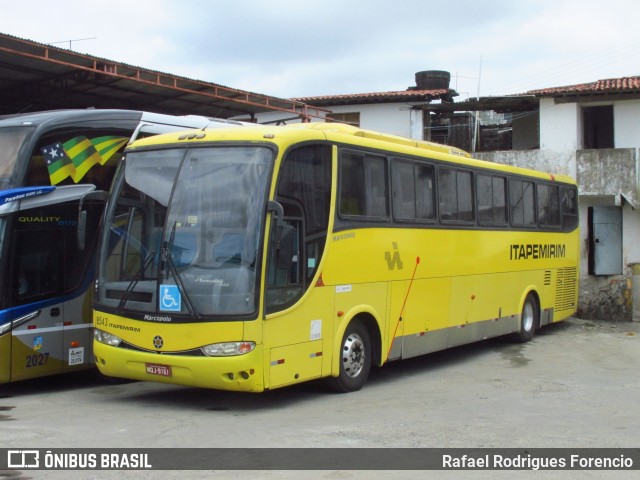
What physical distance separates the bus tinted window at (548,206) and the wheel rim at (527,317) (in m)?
1.81

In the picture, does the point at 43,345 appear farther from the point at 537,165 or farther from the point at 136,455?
the point at 537,165

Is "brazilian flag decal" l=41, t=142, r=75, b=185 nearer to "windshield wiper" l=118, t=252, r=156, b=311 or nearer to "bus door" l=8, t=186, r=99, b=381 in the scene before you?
"bus door" l=8, t=186, r=99, b=381

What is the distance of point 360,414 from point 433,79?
2290 centimetres

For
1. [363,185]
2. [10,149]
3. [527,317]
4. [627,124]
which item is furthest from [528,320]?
[10,149]

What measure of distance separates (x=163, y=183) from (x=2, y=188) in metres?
2.28

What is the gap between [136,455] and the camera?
680cm

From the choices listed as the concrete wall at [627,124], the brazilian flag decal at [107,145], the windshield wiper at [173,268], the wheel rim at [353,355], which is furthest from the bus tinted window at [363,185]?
the concrete wall at [627,124]

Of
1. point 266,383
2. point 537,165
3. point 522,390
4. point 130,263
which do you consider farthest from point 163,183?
point 537,165

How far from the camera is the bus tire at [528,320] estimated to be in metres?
16.1

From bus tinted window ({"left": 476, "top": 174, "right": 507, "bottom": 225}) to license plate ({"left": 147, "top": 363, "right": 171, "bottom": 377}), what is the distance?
7.09 m

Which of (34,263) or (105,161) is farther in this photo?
(105,161)

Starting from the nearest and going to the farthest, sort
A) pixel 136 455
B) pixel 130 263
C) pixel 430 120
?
pixel 136 455 < pixel 130 263 < pixel 430 120

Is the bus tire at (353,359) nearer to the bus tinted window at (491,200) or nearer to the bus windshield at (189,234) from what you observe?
the bus windshield at (189,234)

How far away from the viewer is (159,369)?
8.85m
